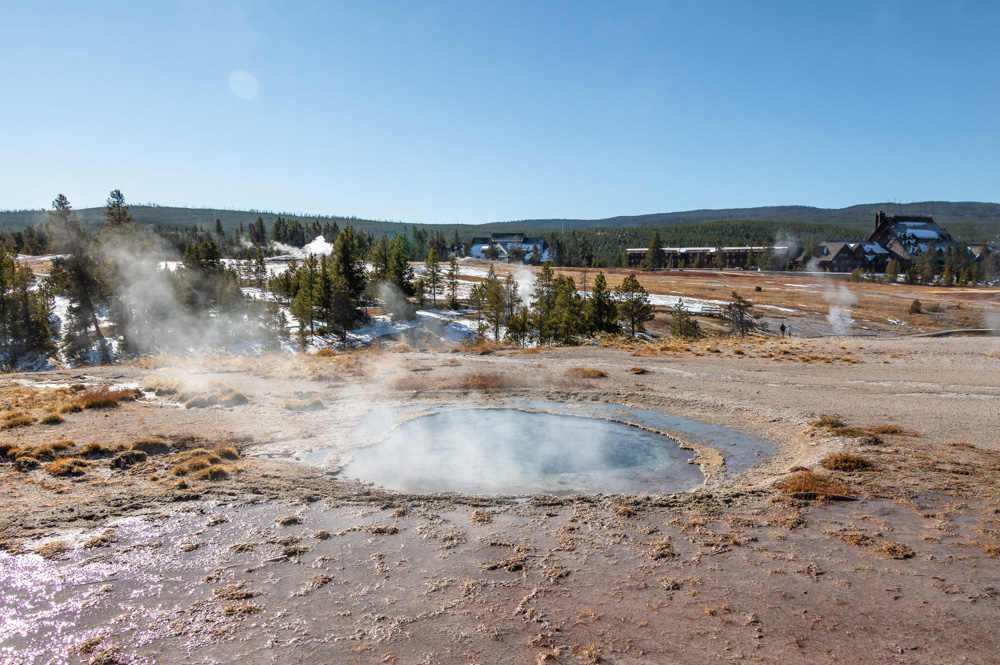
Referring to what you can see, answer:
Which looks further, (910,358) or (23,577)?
(910,358)

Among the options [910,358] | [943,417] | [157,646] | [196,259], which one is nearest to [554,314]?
[910,358]

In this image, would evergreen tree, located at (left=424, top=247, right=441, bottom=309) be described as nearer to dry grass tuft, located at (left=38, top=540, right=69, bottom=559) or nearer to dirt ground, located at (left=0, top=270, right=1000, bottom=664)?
dirt ground, located at (left=0, top=270, right=1000, bottom=664)

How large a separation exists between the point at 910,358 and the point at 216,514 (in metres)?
35.3

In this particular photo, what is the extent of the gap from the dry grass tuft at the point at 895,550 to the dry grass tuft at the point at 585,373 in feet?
52.3

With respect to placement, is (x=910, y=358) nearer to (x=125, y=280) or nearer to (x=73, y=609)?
(x=73, y=609)

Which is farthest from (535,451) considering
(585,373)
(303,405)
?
(585,373)

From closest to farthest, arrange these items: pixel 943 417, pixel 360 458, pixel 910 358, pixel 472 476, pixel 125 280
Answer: pixel 472 476 → pixel 360 458 → pixel 943 417 → pixel 910 358 → pixel 125 280

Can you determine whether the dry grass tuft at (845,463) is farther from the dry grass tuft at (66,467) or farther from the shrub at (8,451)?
the shrub at (8,451)

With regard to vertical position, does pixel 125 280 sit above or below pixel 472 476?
above

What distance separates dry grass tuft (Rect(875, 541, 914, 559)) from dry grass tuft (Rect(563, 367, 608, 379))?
15953 millimetres

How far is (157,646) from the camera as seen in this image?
252 inches

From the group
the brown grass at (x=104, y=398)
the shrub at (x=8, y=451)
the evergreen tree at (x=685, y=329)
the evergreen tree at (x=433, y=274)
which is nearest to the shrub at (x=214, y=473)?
the shrub at (x=8, y=451)

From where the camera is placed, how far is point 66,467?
11.9 m

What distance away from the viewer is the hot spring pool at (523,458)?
11.7m
